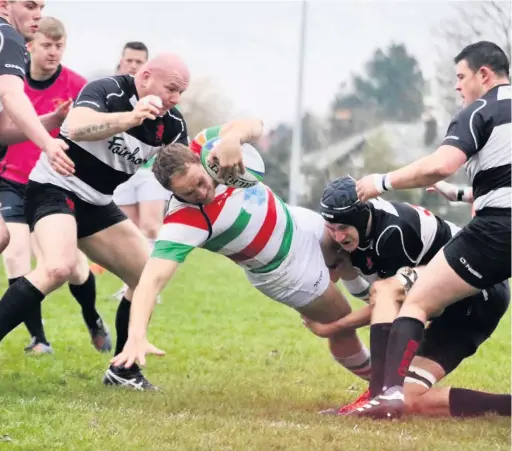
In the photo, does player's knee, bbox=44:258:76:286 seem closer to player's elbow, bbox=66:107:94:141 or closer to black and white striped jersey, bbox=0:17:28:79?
player's elbow, bbox=66:107:94:141

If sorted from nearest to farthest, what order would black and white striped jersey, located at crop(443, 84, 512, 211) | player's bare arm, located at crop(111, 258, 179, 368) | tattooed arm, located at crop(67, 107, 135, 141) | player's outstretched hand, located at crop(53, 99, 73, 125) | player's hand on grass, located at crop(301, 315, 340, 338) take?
player's bare arm, located at crop(111, 258, 179, 368), black and white striped jersey, located at crop(443, 84, 512, 211), tattooed arm, located at crop(67, 107, 135, 141), player's hand on grass, located at crop(301, 315, 340, 338), player's outstretched hand, located at crop(53, 99, 73, 125)

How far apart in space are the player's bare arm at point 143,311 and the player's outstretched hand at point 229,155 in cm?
69

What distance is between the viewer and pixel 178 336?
33.2ft

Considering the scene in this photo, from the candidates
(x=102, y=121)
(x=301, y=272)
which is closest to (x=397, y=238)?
(x=301, y=272)

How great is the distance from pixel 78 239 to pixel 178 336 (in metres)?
3.15

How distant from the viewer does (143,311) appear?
18.9ft

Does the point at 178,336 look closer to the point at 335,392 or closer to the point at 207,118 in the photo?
the point at 335,392

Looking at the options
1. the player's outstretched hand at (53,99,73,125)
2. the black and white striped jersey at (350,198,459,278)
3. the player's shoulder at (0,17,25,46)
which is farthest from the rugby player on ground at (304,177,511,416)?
the player's shoulder at (0,17,25,46)

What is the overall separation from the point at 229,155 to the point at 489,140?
144 centimetres

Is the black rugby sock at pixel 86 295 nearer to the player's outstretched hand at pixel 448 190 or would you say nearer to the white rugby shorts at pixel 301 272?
the white rugby shorts at pixel 301 272

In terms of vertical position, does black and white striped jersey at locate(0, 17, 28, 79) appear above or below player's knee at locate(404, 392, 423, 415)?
above

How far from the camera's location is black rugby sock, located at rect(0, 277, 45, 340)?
6402mm

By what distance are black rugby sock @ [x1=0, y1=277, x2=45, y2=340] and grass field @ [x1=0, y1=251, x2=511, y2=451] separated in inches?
18.2

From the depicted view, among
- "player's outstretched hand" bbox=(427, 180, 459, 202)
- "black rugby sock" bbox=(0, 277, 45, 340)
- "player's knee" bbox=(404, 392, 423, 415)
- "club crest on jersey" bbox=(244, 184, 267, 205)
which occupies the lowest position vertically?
"player's knee" bbox=(404, 392, 423, 415)
